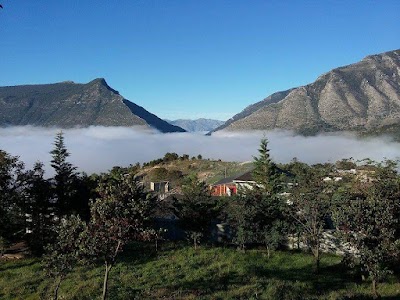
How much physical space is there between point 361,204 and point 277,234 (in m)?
10.8

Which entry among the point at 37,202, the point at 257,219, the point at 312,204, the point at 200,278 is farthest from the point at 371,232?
the point at 37,202

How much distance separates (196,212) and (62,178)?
13.1 meters

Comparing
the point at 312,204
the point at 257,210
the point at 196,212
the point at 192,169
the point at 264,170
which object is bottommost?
the point at 192,169

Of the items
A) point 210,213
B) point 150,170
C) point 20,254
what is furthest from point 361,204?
point 150,170

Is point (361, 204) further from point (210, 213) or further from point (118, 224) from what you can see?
point (210, 213)

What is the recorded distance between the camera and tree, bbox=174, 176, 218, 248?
32.3 m

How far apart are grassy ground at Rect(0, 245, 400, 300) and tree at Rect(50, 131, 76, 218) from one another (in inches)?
249

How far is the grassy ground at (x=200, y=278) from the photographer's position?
21078mm

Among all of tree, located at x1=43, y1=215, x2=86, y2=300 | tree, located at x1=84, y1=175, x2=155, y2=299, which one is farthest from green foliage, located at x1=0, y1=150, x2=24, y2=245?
tree, located at x1=84, y1=175, x2=155, y2=299

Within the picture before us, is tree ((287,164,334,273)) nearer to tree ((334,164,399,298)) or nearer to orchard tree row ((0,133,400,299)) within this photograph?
orchard tree row ((0,133,400,299))

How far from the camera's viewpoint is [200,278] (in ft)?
77.8

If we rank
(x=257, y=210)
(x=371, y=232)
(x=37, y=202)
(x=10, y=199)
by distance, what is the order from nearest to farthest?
(x=371, y=232)
(x=10, y=199)
(x=257, y=210)
(x=37, y=202)

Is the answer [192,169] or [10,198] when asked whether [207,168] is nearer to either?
[192,169]

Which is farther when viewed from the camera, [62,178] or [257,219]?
[62,178]
